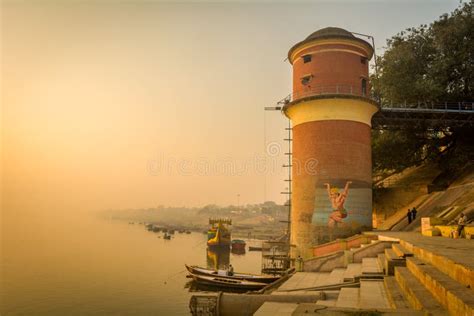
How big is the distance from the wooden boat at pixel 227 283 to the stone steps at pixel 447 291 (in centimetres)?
1979

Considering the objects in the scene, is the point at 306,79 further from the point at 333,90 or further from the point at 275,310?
the point at 275,310

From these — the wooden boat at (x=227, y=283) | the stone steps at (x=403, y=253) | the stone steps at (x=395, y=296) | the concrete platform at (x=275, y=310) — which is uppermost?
the stone steps at (x=403, y=253)

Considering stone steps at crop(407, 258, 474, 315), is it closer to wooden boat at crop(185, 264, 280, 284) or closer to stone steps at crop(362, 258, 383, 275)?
stone steps at crop(362, 258, 383, 275)

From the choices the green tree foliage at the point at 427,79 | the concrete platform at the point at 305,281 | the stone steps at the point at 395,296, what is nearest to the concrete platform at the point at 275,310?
the stone steps at the point at 395,296

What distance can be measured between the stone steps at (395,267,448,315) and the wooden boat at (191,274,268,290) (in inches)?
740

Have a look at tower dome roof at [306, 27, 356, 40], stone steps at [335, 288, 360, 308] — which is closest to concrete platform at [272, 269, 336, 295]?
stone steps at [335, 288, 360, 308]

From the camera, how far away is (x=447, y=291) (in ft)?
14.9

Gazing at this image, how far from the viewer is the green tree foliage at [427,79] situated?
29.4 metres

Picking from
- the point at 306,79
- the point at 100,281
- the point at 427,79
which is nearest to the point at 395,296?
the point at 306,79

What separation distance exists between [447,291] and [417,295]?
3.18 ft

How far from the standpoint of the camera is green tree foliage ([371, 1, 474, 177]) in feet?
96.6

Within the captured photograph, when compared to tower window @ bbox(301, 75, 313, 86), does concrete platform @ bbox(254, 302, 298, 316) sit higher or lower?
lower

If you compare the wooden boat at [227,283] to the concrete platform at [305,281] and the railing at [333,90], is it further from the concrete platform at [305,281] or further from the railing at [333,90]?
the railing at [333,90]

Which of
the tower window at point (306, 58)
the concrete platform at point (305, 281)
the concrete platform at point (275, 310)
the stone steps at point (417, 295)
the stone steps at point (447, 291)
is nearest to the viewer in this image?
the stone steps at point (447, 291)
